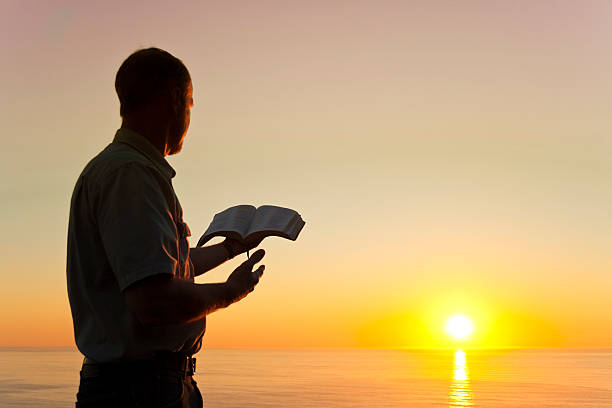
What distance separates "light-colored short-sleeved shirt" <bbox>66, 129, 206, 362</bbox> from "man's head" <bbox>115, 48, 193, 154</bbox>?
10 centimetres

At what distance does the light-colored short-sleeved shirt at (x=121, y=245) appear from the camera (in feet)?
5.97

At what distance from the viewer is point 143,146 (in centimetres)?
217

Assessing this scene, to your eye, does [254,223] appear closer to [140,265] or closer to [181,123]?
[181,123]

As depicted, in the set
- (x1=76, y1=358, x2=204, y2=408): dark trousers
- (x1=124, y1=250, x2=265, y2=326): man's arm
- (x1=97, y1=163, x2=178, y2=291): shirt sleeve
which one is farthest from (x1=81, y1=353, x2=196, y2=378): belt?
(x1=97, y1=163, x2=178, y2=291): shirt sleeve

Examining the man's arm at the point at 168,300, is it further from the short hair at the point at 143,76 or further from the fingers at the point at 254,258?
the short hair at the point at 143,76

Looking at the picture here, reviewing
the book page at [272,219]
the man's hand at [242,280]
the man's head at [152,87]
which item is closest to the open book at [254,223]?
the book page at [272,219]

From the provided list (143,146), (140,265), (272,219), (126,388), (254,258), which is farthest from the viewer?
(272,219)

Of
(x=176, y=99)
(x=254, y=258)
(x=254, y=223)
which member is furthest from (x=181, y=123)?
(x=254, y=223)

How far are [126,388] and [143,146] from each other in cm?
83

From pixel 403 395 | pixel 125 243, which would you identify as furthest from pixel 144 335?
pixel 403 395

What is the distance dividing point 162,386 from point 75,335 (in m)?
0.34

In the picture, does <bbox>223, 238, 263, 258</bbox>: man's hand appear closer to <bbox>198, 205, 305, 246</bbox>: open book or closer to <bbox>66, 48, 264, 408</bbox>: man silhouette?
<bbox>198, 205, 305, 246</bbox>: open book

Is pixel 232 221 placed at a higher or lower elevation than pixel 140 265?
higher

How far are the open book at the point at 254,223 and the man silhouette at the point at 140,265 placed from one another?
0.32m
